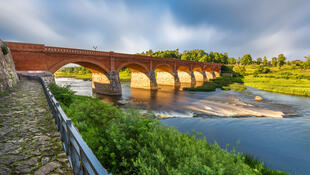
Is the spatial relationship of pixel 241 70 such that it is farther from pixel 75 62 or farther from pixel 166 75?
pixel 75 62

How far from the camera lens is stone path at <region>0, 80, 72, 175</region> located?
2.65 m

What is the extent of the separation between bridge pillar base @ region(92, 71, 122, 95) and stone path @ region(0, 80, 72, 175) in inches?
769

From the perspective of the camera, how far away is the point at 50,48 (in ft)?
57.9

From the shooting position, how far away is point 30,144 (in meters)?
3.42

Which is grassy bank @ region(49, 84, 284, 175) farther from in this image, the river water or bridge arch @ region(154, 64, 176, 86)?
bridge arch @ region(154, 64, 176, 86)

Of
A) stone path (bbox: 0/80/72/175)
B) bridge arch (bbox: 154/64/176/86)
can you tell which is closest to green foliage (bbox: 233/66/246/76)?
bridge arch (bbox: 154/64/176/86)

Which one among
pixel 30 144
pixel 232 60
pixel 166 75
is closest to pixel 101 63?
pixel 30 144

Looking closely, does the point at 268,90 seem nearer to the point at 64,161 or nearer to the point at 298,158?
the point at 298,158

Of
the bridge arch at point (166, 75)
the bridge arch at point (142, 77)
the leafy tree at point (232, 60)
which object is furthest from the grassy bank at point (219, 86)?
the leafy tree at point (232, 60)

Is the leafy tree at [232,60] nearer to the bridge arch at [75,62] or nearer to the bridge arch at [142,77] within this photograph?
the bridge arch at [142,77]

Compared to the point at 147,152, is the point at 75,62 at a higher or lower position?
higher

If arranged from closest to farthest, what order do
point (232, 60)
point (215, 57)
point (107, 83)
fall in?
point (107, 83) < point (215, 57) < point (232, 60)

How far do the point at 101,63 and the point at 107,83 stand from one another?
3.94m

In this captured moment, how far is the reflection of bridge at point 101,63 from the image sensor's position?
53.6 ft
